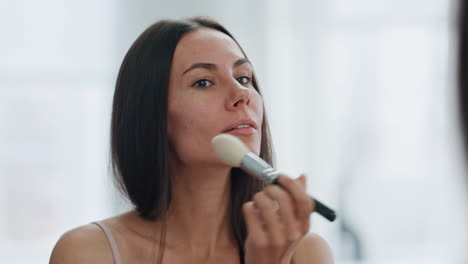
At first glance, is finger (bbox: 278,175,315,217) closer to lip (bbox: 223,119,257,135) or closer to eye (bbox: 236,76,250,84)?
lip (bbox: 223,119,257,135)

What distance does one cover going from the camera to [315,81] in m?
1.94

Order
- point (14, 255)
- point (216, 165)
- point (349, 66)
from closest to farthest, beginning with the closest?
point (216, 165)
point (14, 255)
point (349, 66)

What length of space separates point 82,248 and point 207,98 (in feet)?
0.98

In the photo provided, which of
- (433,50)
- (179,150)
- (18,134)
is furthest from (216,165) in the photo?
(433,50)

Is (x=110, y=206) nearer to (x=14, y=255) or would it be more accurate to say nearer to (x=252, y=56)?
(x=14, y=255)

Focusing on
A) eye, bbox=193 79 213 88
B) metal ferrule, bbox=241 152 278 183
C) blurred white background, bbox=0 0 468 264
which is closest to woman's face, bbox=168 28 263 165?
eye, bbox=193 79 213 88

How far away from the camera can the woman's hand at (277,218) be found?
633 mm

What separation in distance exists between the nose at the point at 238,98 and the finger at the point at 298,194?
0.22 meters

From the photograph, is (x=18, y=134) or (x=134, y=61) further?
(x=18, y=134)

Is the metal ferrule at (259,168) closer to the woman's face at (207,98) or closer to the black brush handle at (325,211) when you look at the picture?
the black brush handle at (325,211)

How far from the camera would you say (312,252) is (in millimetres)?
900

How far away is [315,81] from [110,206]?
0.83 m

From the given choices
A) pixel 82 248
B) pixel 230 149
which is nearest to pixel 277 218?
pixel 230 149

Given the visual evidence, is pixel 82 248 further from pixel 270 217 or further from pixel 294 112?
pixel 294 112
